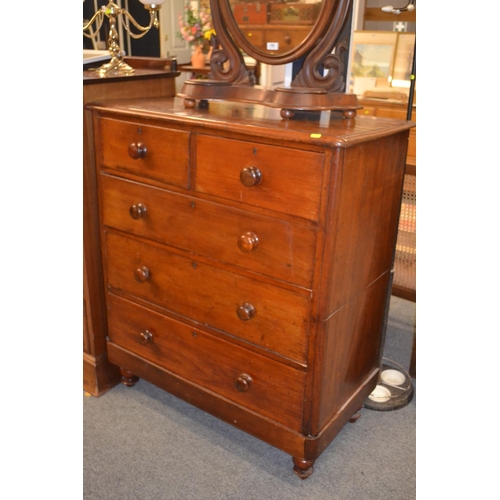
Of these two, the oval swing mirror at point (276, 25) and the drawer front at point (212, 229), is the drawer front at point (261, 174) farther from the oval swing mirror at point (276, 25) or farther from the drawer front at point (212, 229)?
the oval swing mirror at point (276, 25)

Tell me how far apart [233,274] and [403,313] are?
149 cm

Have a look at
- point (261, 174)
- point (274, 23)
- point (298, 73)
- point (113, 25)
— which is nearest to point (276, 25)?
point (274, 23)

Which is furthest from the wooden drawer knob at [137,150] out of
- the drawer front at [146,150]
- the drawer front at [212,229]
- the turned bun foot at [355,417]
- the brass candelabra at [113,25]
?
the turned bun foot at [355,417]

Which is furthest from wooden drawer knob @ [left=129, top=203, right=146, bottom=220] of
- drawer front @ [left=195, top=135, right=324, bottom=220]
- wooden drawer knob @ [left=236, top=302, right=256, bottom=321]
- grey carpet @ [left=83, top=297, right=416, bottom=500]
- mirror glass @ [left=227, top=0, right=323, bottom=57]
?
grey carpet @ [left=83, top=297, right=416, bottom=500]

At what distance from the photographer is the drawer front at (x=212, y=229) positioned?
138 cm

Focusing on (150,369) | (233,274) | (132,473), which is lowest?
Answer: (132,473)

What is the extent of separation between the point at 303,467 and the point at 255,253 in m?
0.70

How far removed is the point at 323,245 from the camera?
1314 mm

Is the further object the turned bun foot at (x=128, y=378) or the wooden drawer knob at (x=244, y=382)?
the turned bun foot at (x=128, y=378)

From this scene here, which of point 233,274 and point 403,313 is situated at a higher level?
point 233,274

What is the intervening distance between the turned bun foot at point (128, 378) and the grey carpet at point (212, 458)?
0.05m

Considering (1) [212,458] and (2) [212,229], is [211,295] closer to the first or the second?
(2) [212,229]
